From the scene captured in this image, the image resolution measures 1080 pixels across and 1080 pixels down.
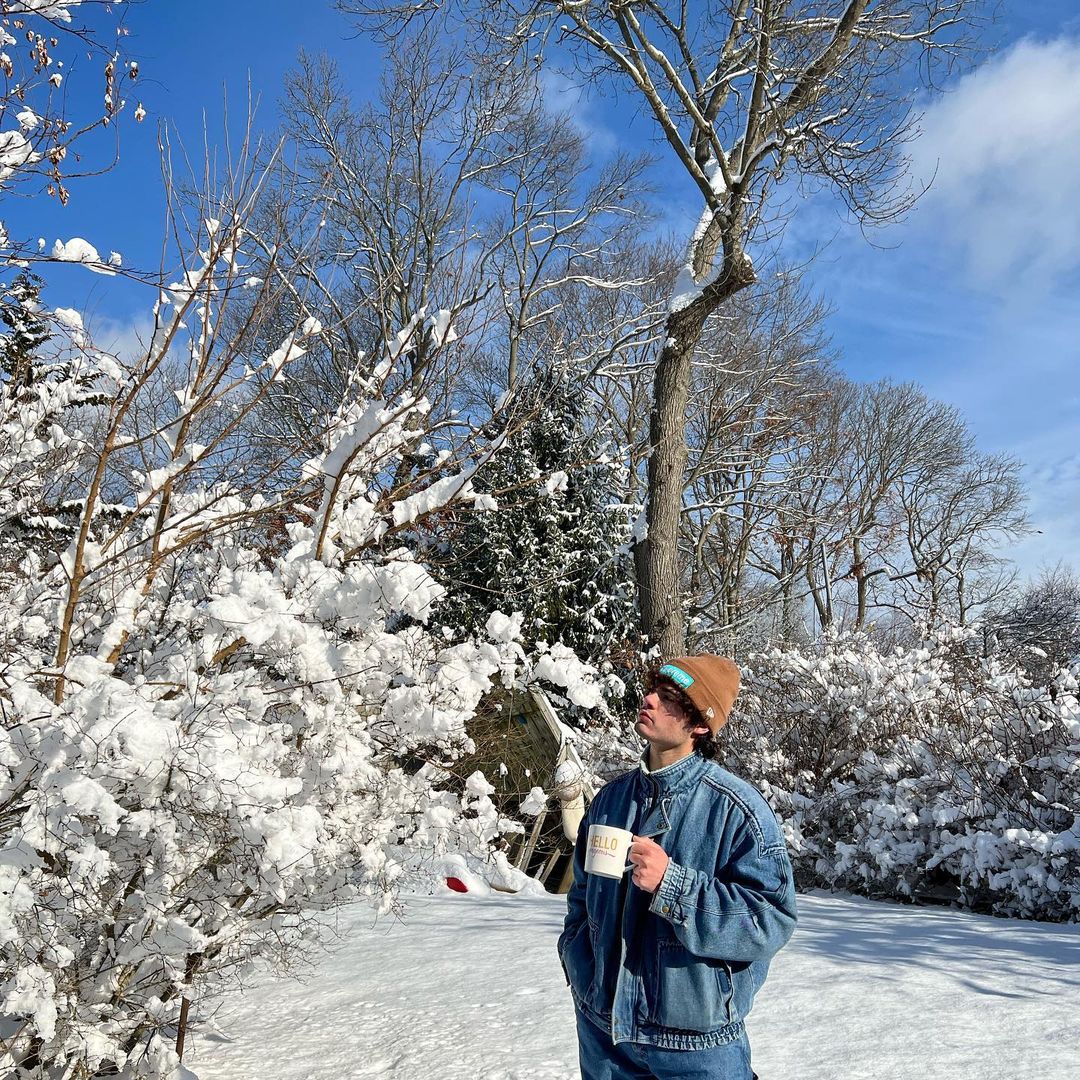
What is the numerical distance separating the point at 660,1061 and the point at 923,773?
538cm

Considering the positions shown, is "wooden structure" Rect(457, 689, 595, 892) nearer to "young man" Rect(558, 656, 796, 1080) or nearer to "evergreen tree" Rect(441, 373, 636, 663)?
"evergreen tree" Rect(441, 373, 636, 663)

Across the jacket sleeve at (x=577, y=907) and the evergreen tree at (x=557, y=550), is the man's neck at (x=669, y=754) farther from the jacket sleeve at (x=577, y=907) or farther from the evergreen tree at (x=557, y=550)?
the evergreen tree at (x=557, y=550)

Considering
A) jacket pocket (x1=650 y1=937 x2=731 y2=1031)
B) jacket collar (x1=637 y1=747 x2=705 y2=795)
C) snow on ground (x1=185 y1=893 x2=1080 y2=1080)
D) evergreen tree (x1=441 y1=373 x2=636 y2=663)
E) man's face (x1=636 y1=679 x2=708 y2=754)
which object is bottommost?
snow on ground (x1=185 y1=893 x2=1080 y2=1080)

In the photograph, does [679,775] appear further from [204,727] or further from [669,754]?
[204,727]

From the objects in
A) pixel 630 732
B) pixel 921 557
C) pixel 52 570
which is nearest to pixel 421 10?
pixel 630 732

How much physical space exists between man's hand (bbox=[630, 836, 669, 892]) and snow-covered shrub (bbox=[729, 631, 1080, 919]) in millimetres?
4400

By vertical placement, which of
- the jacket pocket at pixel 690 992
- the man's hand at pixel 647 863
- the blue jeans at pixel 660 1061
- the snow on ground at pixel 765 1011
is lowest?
the snow on ground at pixel 765 1011

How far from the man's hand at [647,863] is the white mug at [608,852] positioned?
0.07 ft

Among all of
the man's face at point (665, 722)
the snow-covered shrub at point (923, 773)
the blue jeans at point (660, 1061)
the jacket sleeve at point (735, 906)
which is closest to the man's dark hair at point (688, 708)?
the man's face at point (665, 722)

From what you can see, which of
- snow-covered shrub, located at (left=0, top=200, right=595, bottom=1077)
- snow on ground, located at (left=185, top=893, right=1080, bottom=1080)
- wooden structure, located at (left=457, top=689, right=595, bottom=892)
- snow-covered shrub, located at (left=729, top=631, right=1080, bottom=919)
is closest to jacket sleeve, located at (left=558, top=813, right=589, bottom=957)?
snow-covered shrub, located at (left=0, top=200, right=595, bottom=1077)

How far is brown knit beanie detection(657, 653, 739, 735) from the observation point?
2.05 meters

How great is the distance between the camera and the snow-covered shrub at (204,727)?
7.18 ft

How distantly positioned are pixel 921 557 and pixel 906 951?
24.6 metres

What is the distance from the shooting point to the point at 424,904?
597 cm
